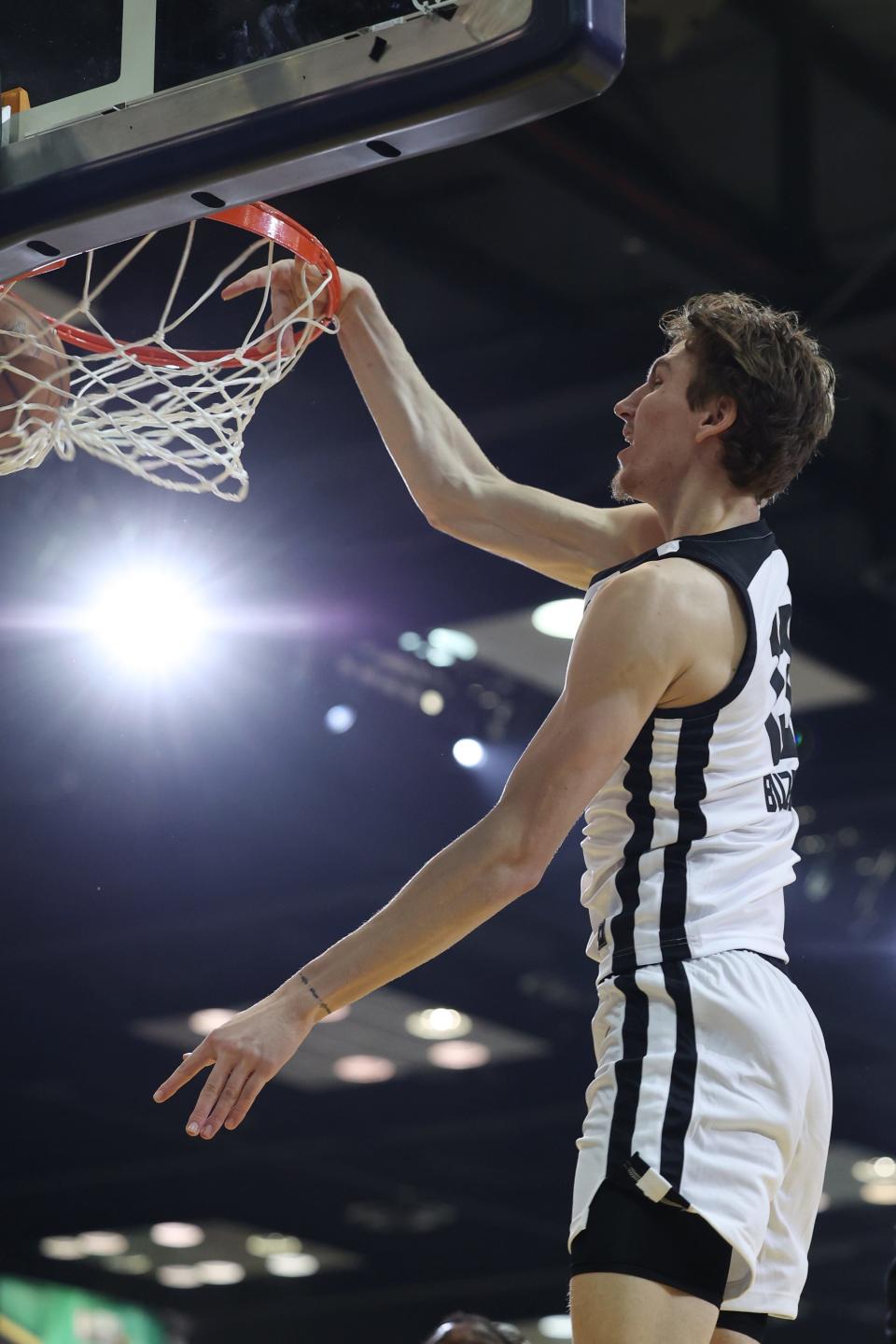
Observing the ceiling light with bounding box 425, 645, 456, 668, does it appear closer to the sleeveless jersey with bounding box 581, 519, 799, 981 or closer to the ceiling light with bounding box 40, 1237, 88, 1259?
the ceiling light with bounding box 40, 1237, 88, 1259

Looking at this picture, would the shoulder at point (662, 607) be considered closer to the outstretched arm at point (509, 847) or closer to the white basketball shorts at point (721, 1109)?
the outstretched arm at point (509, 847)

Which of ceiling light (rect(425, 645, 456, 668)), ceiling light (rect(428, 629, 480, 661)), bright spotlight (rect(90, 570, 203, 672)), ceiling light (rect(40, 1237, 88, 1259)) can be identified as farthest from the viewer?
ceiling light (rect(40, 1237, 88, 1259))

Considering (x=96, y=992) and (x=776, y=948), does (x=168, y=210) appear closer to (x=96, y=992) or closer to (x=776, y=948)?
(x=776, y=948)

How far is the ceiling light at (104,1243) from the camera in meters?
9.34

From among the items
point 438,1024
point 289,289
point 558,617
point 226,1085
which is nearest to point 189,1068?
point 226,1085

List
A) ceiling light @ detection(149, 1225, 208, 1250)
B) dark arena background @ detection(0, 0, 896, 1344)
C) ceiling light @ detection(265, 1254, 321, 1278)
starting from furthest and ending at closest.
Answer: ceiling light @ detection(265, 1254, 321, 1278)
ceiling light @ detection(149, 1225, 208, 1250)
dark arena background @ detection(0, 0, 896, 1344)

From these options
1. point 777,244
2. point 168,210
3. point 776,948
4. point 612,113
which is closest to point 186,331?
point 612,113

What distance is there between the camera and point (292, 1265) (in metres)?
9.55

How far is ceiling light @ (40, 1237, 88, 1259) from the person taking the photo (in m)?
9.33

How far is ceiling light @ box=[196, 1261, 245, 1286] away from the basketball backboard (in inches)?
320

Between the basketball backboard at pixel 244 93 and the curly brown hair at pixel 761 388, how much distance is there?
532 millimetres

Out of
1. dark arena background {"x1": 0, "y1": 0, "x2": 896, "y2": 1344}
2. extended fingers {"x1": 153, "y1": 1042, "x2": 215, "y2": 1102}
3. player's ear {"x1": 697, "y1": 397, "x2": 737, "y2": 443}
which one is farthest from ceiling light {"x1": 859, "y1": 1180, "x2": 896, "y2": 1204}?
extended fingers {"x1": 153, "y1": 1042, "x2": 215, "y2": 1102}

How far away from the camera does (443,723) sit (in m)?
7.59

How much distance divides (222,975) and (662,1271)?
654cm
